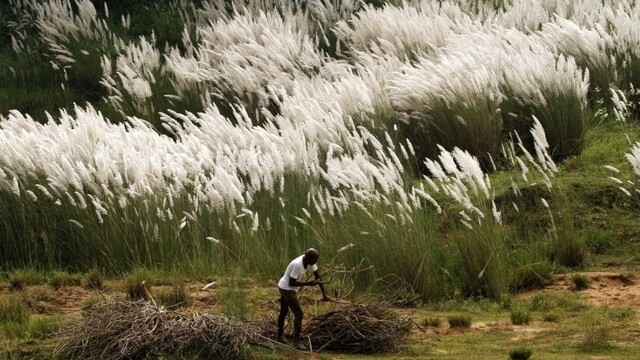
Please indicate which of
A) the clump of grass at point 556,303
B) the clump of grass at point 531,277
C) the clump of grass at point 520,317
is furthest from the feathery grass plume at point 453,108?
the clump of grass at point 520,317

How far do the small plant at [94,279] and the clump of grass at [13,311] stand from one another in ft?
3.76

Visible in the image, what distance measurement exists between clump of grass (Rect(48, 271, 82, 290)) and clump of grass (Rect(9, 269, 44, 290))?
0.41 feet

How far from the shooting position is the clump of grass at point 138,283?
12488 mm

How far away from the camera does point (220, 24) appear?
2306 centimetres

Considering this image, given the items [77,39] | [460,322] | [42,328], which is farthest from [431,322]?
[77,39]

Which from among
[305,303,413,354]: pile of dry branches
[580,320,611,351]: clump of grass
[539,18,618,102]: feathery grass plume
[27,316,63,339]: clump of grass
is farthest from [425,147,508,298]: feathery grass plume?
[539,18,618,102]: feathery grass plume

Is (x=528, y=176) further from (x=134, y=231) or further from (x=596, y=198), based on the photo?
(x=134, y=231)

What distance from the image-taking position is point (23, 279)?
1376 cm

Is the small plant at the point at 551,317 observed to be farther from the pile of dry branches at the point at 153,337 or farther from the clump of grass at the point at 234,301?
the pile of dry branches at the point at 153,337

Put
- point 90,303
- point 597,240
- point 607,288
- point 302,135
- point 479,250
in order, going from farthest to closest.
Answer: point 302,135 → point 597,240 → point 479,250 → point 607,288 → point 90,303

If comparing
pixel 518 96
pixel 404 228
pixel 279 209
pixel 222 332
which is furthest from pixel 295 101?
pixel 222 332

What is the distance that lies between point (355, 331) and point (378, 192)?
3087mm

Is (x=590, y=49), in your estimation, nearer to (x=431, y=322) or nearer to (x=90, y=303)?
(x=431, y=322)

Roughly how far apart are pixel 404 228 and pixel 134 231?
2.87m
